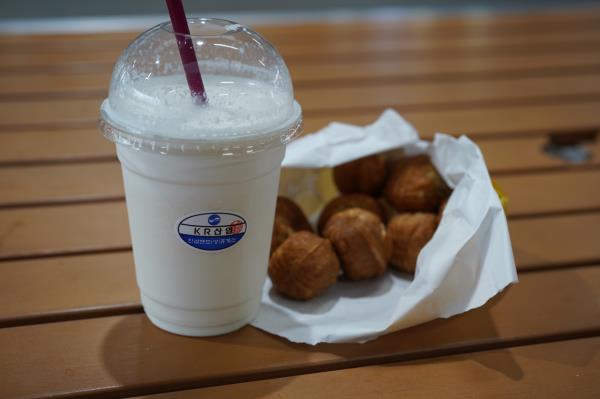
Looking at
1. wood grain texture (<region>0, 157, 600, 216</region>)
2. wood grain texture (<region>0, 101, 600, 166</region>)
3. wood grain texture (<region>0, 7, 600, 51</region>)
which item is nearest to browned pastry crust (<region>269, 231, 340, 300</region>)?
wood grain texture (<region>0, 157, 600, 216</region>)

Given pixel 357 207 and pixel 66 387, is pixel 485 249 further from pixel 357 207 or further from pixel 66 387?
pixel 66 387

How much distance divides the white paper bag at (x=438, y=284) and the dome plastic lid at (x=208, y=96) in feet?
0.78

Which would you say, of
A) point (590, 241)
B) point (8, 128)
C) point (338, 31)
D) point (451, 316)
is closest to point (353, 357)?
point (451, 316)

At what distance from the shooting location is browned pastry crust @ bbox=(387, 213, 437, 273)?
0.95 metres

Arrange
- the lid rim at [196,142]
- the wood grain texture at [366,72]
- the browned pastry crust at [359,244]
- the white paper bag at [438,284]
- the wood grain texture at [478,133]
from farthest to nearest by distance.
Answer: the wood grain texture at [366,72] < the wood grain texture at [478,133] < the browned pastry crust at [359,244] < the white paper bag at [438,284] < the lid rim at [196,142]

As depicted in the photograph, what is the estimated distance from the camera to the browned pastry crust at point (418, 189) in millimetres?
1010

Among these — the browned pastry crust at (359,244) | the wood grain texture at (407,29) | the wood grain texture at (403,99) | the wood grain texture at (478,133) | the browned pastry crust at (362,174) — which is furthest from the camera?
the wood grain texture at (407,29)

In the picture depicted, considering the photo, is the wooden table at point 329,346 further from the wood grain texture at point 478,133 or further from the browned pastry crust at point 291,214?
the browned pastry crust at point 291,214

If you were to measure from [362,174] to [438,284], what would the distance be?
0.95ft

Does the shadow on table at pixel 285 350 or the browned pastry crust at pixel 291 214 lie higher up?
the browned pastry crust at pixel 291 214

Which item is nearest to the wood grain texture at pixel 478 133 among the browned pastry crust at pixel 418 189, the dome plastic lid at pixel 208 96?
the browned pastry crust at pixel 418 189

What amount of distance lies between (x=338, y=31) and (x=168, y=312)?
1.56 m

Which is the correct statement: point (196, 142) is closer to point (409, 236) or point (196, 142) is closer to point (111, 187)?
point (409, 236)

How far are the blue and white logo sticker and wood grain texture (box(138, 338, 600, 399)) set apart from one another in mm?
156
